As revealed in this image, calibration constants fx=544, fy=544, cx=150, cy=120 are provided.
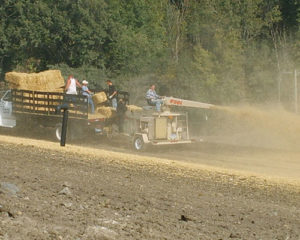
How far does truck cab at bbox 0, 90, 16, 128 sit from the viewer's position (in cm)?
2180

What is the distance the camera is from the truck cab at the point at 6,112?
2180 cm

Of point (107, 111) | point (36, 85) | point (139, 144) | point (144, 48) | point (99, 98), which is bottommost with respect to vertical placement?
point (139, 144)

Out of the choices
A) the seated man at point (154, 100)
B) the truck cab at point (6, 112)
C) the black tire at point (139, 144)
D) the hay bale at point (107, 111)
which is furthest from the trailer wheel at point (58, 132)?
the seated man at point (154, 100)

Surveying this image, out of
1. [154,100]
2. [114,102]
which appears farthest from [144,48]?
[154,100]

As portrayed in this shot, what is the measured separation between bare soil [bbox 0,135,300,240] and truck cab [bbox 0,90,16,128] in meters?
6.34

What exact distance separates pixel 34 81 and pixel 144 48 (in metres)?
13.0

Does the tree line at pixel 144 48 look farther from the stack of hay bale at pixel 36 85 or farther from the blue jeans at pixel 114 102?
the stack of hay bale at pixel 36 85

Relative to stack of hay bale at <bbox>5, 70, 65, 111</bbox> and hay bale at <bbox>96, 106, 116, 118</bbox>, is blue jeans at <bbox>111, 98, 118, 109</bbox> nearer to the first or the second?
hay bale at <bbox>96, 106, 116, 118</bbox>

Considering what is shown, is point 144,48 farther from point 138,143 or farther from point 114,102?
point 138,143

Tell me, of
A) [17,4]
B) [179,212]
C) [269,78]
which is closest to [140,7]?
[17,4]

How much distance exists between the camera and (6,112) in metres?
21.9

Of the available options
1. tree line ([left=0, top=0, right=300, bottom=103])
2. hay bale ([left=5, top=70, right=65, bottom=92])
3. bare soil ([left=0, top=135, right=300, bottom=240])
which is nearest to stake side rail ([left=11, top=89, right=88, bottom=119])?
hay bale ([left=5, top=70, right=65, bottom=92])

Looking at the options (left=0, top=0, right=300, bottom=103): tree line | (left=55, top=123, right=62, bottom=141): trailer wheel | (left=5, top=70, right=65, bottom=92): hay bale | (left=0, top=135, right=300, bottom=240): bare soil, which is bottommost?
(left=0, top=135, right=300, bottom=240): bare soil

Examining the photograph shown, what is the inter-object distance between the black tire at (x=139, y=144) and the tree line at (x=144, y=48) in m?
11.6
